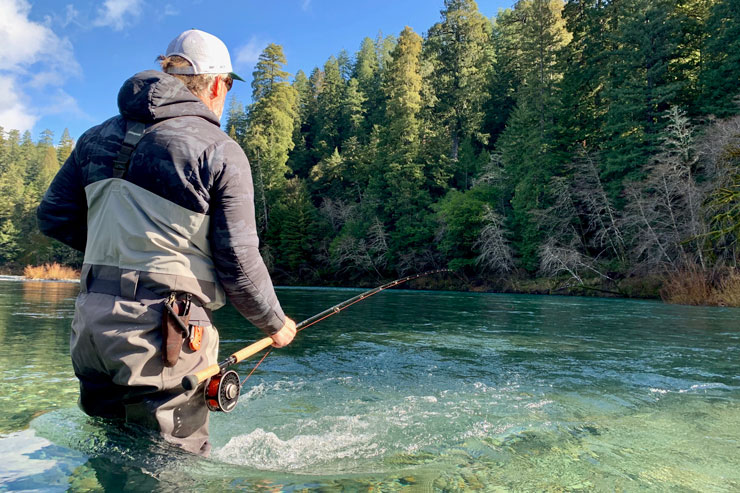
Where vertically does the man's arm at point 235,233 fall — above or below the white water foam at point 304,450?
above

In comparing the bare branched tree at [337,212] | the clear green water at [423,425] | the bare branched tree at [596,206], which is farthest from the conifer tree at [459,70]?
the clear green water at [423,425]

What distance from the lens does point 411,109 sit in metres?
41.4

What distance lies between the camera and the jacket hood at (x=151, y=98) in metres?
2.08

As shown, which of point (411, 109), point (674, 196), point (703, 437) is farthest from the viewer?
point (411, 109)

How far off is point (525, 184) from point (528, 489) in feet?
106

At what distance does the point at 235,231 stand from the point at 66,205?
0.91 m

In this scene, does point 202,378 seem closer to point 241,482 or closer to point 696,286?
point 241,482

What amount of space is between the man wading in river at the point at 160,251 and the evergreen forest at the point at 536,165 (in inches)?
551

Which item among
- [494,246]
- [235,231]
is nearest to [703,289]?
[494,246]

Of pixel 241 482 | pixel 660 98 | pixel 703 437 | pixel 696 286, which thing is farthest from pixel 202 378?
pixel 660 98

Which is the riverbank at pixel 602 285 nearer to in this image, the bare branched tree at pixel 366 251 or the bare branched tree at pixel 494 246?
the bare branched tree at pixel 494 246

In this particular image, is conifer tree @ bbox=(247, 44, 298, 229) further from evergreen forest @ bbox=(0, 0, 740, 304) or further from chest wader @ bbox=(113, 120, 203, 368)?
chest wader @ bbox=(113, 120, 203, 368)

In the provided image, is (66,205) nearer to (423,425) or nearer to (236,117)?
(423,425)

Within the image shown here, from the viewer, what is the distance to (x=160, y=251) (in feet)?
6.57
